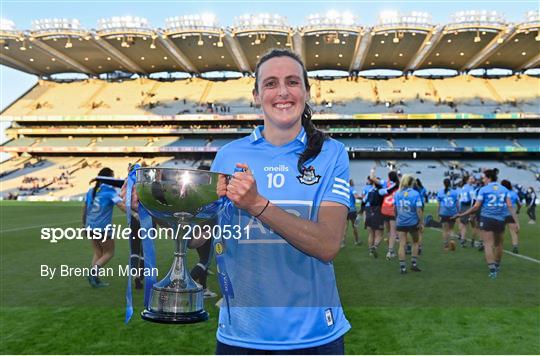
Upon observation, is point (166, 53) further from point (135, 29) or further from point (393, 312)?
point (393, 312)

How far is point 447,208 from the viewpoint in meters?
11.8

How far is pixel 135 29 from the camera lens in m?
41.8

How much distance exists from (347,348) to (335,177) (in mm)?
3233

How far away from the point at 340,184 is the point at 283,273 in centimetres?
34

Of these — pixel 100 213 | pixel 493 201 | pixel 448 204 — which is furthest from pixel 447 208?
pixel 100 213

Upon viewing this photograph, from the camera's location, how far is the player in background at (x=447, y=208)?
11445 mm

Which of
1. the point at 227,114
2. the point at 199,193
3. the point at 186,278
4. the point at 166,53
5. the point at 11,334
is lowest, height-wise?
the point at 11,334

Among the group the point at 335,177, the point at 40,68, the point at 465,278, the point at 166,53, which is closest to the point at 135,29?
the point at 166,53

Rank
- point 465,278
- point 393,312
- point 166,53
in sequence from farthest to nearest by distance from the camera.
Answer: point 166,53 < point 465,278 < point 393,312

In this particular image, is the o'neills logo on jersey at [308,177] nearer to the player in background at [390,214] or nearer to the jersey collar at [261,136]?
the jersey collar at [261,136]

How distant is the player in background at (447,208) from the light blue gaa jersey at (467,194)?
0.47 ft

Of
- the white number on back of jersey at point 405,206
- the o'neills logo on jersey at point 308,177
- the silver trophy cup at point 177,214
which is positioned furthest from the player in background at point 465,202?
the silver trophy cup at point 177,214

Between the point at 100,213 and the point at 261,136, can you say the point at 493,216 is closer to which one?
the point at 100,213

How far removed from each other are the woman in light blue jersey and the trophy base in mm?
143
